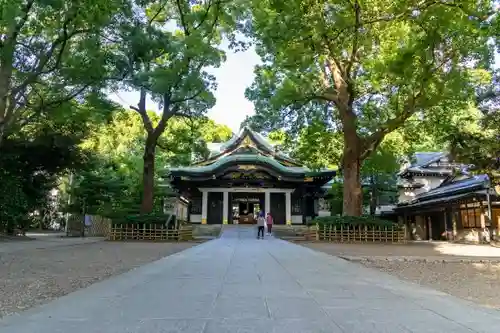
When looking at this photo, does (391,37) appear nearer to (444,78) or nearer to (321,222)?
(444,78)

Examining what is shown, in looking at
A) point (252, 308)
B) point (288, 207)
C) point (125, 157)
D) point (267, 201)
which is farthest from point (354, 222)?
point (125, 157)

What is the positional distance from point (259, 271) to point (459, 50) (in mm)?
14298

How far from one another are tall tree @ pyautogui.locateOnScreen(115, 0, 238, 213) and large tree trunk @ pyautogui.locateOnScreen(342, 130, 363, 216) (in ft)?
23.9

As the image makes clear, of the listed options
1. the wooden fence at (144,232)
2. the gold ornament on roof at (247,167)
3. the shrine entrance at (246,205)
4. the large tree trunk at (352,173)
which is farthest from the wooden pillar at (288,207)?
the wooden fence at (144,232)

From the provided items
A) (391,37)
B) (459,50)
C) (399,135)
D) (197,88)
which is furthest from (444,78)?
(197,88)

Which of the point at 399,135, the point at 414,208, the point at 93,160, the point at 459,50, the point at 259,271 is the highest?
the point at 459,50

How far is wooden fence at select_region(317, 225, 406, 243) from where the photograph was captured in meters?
20.0

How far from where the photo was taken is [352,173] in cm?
2055

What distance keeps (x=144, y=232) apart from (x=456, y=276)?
14.9 m

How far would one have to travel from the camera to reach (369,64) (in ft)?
60.8

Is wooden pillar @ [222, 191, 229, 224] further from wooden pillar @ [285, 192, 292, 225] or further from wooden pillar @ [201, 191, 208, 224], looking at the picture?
wooden pillar @ [285, 192, 292, 225]

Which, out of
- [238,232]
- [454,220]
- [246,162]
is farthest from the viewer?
[246,162]

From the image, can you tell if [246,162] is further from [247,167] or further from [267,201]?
[267,201]

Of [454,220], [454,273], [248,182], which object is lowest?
[454,273]
